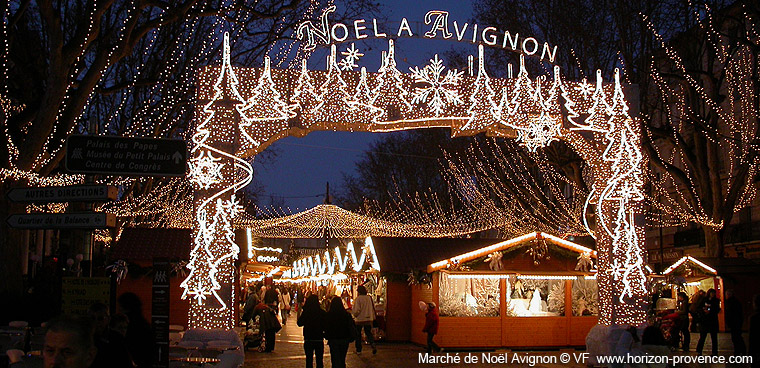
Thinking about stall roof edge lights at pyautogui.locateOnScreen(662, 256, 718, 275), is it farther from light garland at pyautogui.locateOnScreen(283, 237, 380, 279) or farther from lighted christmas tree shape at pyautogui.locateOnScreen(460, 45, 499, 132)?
lighted christmas tree shape at pyautogui.locateOnScreen(460, 45, 499, 132)

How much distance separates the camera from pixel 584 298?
1886 cm

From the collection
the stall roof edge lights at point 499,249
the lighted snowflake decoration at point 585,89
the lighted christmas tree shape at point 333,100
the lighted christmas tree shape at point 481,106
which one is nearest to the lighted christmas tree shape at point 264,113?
the lighted christmas tree shape at point 333,100

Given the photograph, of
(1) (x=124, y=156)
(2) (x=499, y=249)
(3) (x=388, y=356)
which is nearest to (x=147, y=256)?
(3) (x=388, y=356)

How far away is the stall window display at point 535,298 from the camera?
18500mm

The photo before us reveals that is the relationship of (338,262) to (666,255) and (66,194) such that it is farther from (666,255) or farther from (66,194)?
(66,194)

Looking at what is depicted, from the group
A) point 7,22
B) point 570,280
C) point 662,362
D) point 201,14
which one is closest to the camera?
point 662,362

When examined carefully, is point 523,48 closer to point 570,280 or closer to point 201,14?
point 201,14

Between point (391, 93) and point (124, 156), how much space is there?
5664 millimetres

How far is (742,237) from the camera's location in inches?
1233

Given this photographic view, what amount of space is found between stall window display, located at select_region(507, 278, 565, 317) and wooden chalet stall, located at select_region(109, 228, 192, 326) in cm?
844

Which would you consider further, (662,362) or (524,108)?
(524,108)

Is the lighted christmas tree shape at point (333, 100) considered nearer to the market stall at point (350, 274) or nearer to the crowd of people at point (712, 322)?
the market stall at point (350, 274)

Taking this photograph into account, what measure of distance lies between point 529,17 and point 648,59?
393 cm

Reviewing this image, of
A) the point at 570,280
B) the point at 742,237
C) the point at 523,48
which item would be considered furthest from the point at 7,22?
the point at 742,237
